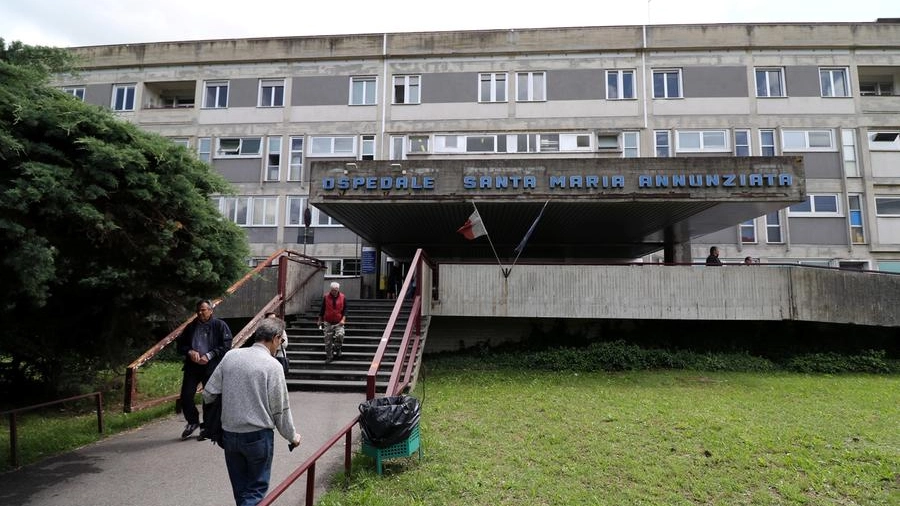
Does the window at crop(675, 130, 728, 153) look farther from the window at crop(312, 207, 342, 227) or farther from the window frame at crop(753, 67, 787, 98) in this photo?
the window at crop(312, 207, 342, 227)

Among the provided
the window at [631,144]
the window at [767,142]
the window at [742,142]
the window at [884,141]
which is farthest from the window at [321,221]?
the window at [884,141]

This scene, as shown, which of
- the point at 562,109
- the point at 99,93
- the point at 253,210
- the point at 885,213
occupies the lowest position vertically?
the point at 885,213

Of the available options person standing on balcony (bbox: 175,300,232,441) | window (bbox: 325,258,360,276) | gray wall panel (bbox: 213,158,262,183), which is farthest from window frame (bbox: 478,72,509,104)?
person standing on balcony (bbox: 175,300,232,441)

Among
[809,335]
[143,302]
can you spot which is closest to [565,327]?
[809,335]

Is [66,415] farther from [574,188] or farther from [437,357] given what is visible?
[574,188]

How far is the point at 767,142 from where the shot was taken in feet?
77.0

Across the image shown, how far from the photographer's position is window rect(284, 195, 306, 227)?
24531mm

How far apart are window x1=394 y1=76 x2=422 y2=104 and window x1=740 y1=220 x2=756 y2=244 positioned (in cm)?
1571

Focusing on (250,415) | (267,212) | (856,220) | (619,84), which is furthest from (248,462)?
(856,220)

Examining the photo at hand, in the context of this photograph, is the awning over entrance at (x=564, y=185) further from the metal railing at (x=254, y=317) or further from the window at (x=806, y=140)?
the window at (x=806, y=140)

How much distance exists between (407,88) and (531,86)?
584 centimetres

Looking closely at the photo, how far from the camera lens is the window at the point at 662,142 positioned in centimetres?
2342

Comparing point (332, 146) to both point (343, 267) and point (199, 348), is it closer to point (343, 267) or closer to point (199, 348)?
point (343, 267)

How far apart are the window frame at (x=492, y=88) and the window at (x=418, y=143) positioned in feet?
10.4
